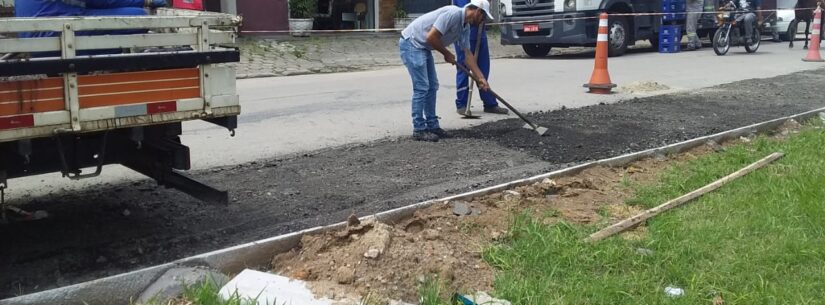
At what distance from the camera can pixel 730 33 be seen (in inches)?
752

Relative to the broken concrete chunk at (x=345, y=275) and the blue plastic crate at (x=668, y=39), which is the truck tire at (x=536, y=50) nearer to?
the blue plastic crate at (x=668, y=39)

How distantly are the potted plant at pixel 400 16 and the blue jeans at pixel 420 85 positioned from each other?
13.3 metres

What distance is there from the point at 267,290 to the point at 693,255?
89.3 inches

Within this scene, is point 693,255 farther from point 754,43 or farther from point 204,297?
point 754,43

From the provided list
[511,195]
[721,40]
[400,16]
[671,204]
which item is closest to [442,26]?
[511,195]

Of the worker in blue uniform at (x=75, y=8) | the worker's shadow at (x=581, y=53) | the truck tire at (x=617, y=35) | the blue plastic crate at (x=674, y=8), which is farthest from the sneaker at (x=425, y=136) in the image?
the blue plastic crate at (x=674, y=8)

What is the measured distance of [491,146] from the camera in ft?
24.3

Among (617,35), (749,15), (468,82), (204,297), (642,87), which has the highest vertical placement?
(749,15)

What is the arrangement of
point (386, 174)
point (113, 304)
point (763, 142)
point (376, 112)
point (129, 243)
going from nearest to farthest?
point (113, 304), point (129, 243), point (386, 174), point (763, 142), point (376, 112)

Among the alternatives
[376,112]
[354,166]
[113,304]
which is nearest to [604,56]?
[376,112]

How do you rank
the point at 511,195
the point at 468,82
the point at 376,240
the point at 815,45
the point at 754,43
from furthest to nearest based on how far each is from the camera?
the point at 754,43 → the point at 815,45 → the point at 468,82 → the point at 511,195 → the point at 376,240

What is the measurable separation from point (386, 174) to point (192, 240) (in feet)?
6.45

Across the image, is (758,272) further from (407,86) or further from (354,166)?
(407,86)

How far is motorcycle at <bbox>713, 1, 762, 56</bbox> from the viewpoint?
61.8 ft
